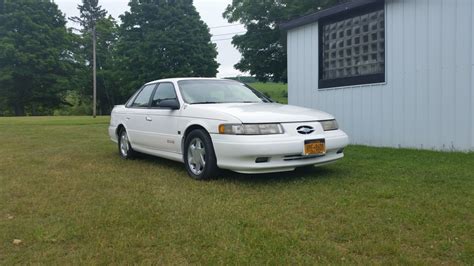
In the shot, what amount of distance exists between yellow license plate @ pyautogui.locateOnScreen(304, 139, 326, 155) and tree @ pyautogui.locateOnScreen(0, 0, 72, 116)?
44.0m

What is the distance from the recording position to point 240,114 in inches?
198

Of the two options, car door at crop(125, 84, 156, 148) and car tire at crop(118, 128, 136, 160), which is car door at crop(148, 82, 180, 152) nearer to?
car door at crop(125, 84, 156, 148)

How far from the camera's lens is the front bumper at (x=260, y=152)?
15.7 feet

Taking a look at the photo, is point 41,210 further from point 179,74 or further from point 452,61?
point 179,74

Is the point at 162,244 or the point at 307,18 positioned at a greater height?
the point at 307,18

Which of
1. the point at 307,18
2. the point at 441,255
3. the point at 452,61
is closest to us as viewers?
the point at 441,255

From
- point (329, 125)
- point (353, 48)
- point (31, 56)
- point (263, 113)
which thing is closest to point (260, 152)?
point (263, 113)

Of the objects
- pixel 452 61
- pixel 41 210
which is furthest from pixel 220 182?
pixel 452 61

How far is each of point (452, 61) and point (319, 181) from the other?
410 cm

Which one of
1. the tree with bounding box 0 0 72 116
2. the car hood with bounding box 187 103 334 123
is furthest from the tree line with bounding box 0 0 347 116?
the car hood with bounding box 187 103 334 123

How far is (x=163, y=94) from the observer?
653cm

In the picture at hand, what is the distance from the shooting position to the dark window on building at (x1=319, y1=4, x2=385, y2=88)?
8.86 meters

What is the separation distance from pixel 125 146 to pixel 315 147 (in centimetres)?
380

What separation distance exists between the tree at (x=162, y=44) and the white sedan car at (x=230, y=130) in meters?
36.8
